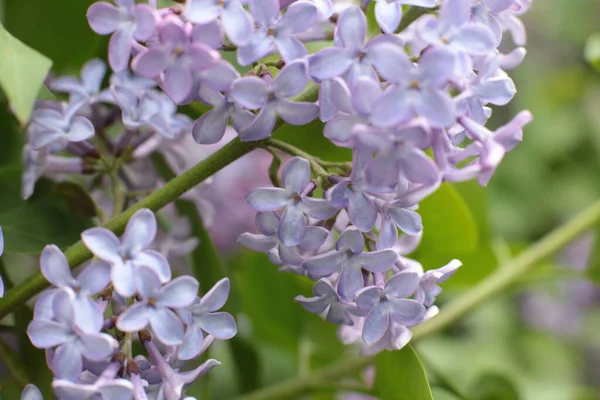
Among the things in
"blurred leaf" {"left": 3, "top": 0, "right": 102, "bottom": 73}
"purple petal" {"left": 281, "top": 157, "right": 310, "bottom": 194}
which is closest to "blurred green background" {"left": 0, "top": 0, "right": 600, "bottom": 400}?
"blurred leaf" {"left": 3, "top": 0, "right": 102, "bottom": 73}

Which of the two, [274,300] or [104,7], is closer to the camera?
[104,7]

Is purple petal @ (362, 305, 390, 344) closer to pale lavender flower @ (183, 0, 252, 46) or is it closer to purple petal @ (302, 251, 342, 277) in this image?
purple petal @ (302, 251, 342, 277)

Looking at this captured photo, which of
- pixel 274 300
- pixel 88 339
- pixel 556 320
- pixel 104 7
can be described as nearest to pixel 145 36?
pixel 104 7

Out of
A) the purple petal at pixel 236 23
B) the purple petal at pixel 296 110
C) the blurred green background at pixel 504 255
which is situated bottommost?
the blurred green background at pixel 504 255

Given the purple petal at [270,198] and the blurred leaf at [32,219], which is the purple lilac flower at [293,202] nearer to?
the purple petal at [270,198]

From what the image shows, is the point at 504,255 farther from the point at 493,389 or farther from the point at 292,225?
the point at 292,225

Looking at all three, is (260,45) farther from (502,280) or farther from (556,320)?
(556,320)

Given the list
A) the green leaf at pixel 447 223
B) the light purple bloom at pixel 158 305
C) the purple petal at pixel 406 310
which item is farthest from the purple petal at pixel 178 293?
the green leaf at pixel 447 223
